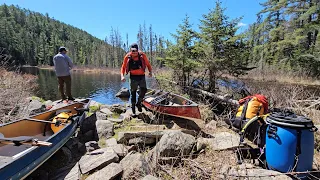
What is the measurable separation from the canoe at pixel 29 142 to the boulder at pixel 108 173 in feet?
2.86

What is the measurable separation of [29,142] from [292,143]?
12.5ft

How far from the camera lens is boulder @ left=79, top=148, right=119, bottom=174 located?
3.34 meters

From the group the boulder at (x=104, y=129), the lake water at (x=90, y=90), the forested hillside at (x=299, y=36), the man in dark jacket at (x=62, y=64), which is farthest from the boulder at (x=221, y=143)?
the forested hillside at (x=299, y=36)

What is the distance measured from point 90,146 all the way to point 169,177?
6.78ft

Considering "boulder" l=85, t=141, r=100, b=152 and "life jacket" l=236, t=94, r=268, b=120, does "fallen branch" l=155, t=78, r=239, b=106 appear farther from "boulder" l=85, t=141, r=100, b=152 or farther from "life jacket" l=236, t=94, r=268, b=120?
"boulder" l=85, t=141, r=100, b=152

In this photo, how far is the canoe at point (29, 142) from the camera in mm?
2883

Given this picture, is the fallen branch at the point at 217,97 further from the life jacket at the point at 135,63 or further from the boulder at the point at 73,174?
the boulder at the point at 73,174

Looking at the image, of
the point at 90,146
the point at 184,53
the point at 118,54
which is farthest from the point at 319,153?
the point at 118,54

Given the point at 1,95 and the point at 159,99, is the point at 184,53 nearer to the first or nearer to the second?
the point at 159,99

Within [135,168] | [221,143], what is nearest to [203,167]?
[221,143]

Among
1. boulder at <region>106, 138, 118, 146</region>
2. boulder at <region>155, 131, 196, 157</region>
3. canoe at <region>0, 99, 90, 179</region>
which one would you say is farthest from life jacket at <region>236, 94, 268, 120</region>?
canoe at <region>0, 99, 90, 179</region>

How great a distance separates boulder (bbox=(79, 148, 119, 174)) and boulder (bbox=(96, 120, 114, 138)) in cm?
125

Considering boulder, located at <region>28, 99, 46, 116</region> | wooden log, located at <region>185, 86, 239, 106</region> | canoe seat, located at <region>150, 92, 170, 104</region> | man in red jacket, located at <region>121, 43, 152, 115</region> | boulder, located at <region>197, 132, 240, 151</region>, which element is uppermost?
man in red jacket, located at <region>121, 43, 152, 115</region>

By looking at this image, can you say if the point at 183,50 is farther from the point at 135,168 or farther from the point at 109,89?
the point at 109,89
